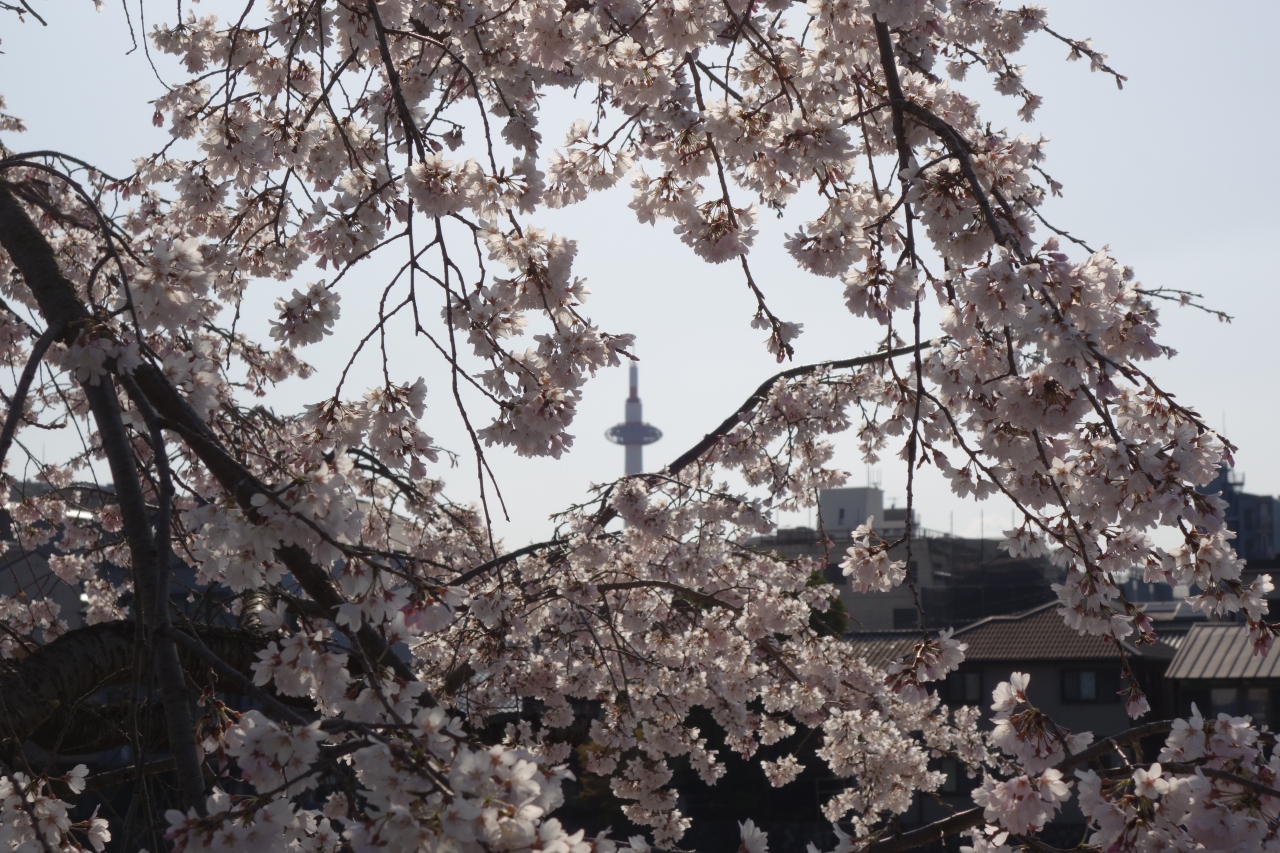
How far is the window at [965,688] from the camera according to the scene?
2366cm

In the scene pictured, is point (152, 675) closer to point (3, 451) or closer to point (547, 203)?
point (3, 451)

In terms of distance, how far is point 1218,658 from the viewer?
67.0ft

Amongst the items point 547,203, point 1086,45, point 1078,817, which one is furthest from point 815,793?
point 547,203

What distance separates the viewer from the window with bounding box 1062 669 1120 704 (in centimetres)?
2262

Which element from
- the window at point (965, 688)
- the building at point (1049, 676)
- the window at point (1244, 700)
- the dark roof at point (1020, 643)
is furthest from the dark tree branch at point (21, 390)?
the window at point (965, 688)

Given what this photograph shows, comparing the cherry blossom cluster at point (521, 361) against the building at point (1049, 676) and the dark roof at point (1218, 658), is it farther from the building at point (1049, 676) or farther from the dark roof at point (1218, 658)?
the building at point (1049, 676)

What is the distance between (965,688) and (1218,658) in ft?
17.0

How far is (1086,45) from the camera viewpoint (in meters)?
5.73

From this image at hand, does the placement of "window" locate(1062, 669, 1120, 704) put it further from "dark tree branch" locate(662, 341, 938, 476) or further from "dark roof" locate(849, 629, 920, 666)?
"dark tree branch" locate(662, 341, 938, 476)

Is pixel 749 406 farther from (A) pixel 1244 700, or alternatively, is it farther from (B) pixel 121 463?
(A) pixel 1244 700

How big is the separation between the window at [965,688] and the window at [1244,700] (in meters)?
4.60

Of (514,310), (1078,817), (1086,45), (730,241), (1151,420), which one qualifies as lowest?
(1078,817)

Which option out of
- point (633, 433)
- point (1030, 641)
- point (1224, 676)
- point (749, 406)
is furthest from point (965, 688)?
point (633, 433)

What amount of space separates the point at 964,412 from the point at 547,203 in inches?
63.7
